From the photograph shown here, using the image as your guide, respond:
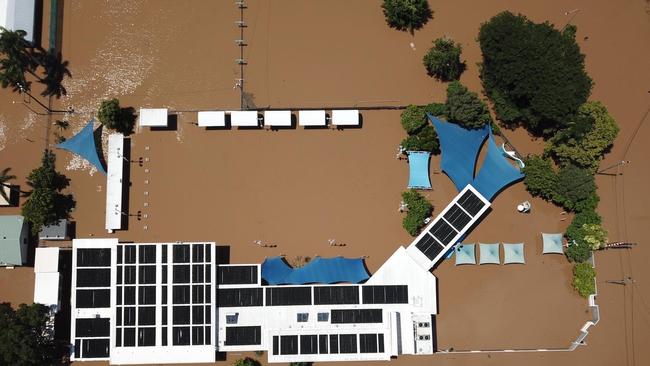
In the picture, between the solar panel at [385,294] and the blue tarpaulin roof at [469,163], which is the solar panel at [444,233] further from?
the solar panel at [385,294]

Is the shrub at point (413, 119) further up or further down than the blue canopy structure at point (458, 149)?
further up

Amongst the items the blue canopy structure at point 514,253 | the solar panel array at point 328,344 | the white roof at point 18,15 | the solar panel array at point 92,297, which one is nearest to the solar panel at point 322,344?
the solar panel array at point 328,344

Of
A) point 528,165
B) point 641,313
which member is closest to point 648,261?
point 641,313

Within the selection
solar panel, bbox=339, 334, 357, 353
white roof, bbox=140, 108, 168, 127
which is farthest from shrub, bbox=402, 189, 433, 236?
white roof, bbox=140, 108, 168, 127

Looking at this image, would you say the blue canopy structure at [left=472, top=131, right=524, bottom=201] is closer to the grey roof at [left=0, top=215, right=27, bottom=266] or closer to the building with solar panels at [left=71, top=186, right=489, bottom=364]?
the building with solar panels at [left=71, top=186, right=489, bottom=364]

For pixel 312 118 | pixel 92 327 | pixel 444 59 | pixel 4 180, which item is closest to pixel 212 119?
pixel 312 118

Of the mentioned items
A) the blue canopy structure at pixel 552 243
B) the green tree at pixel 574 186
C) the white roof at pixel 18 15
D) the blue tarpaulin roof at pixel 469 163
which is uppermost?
the white roof at pixel 18 15

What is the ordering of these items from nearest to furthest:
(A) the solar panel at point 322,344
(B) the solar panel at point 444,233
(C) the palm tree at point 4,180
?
(A) the solar panel at point 322,344 → (C) the palm tree at point 4,180 → (B) the solar panel at point 444,233
